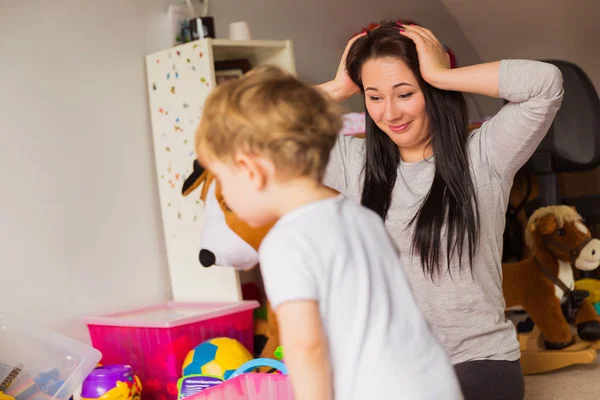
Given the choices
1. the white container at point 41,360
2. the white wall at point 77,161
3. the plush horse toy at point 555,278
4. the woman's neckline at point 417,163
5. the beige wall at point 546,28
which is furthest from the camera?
the beige wall at point 546,28

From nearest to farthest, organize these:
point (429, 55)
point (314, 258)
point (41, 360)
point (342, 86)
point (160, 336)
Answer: point (314, 258) < point (429, 55) < point (342, 86) < point (41, 360) < point (160, 336)

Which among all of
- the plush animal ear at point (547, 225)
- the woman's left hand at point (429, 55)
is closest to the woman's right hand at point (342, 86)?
the woman's left hand at point (429, 55)

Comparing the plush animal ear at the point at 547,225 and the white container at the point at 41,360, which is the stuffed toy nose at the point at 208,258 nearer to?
the white container at the point at 41,360

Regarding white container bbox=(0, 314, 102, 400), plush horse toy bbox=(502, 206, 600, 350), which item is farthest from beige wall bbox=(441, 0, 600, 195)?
white container bbox=(0, 314, 102, 400)

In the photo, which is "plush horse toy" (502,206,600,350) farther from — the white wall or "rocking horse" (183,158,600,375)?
the white wall

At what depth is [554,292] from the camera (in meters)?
2.17

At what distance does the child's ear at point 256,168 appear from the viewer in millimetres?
Answer: 835

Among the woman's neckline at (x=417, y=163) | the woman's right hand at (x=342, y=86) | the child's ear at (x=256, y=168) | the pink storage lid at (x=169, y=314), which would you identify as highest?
the woman's right hand at (x=342, y=86)

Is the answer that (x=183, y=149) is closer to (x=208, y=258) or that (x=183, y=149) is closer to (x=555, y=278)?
(x=208, y=258)

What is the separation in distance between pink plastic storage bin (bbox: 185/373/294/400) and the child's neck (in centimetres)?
55

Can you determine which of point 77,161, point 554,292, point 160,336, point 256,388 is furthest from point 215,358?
point 554,292

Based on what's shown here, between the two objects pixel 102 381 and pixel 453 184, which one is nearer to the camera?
pixel 453 184

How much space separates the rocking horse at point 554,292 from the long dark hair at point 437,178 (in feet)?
2.84

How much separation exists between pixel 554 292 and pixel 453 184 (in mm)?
966
